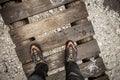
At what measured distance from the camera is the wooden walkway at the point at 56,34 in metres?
3.07

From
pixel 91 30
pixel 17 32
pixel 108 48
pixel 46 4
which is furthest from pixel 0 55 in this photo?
pixel 108 48

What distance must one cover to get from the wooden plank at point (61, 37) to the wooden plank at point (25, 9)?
1.42ft

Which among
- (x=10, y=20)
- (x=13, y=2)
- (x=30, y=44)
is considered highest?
(x=13, y=2)

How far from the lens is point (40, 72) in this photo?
292 centimetres

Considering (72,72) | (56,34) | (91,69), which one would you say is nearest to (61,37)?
(56,34)

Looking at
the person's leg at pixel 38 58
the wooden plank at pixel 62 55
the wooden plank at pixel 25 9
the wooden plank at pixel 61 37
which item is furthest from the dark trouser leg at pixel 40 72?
the wooden plank at pixel 25 9

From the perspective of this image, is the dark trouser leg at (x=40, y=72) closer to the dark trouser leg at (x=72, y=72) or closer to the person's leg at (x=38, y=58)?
the person's leg at (x=38, y=58)

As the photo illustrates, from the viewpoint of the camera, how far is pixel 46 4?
3.07 m

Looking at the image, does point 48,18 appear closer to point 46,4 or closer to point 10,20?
point 46,4

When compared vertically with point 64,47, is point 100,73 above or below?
below

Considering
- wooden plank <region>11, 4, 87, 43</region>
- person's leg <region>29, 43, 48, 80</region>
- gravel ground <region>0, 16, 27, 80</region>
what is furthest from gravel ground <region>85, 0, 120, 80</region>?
gravel ground <region>0, 16, 27, 80</region>

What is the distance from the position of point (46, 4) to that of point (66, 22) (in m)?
0.42

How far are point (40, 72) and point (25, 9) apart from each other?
1000 millimetres

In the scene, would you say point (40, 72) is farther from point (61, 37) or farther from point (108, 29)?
point (108, 29)
